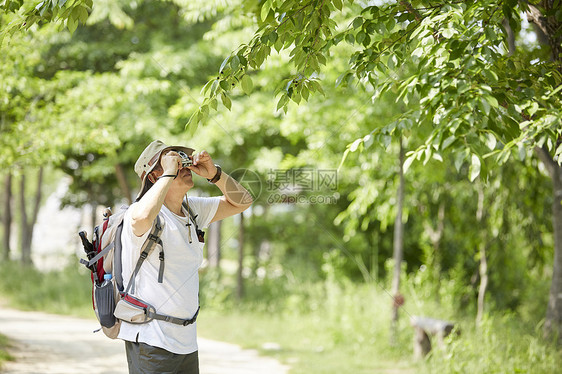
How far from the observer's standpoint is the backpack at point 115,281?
2545 mm

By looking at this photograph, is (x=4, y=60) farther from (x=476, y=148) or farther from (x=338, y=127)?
(x=476, y=148)

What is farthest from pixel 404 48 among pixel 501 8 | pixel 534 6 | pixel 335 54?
pixel 335 54

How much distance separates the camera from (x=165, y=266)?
2.59 metres

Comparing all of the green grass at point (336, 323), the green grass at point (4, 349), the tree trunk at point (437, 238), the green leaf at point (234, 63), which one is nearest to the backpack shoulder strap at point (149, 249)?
the green leaf at point (234, 63)

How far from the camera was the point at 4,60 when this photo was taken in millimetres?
5754

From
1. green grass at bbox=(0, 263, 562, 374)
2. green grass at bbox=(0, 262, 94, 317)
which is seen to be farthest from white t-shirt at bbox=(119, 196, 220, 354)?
green grass at bbox=(0, 262, 94, 317)

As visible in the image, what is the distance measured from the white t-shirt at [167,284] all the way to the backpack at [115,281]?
0.02m

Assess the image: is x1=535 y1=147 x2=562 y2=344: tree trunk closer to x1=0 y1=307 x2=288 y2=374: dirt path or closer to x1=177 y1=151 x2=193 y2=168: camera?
x1=0 y1=307 x2=288 y2=374: dirt path

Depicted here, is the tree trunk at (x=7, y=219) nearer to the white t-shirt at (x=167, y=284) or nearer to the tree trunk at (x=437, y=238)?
the tree trunk at (x=437, y=238)

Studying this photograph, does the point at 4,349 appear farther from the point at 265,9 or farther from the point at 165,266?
the point at 265,9

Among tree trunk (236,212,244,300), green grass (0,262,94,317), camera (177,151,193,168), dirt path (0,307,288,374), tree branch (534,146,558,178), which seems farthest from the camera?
tree trunk (236,212,244,300)

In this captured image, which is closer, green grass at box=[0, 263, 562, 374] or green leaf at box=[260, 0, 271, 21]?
green leaf at box=[260, 0, 271, 21]

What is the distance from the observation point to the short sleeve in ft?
9.66

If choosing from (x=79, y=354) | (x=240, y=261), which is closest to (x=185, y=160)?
(x=79, y=354)
